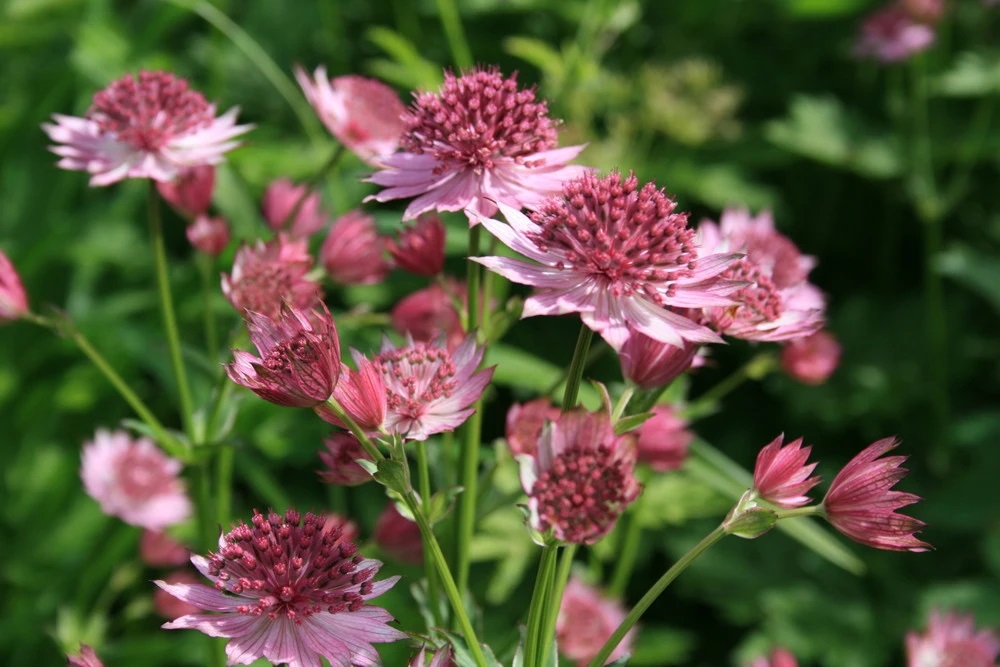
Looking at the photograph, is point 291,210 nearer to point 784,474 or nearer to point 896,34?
point 784,474

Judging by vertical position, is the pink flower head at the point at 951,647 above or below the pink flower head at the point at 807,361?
below

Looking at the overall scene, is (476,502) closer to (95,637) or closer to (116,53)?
(95,637)

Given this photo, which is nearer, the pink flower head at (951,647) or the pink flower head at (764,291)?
the pink flower head at (764,291)

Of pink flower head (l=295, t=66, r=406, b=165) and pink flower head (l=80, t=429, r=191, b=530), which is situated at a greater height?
pink flower head (l=295, t=66, r=406, b=165)

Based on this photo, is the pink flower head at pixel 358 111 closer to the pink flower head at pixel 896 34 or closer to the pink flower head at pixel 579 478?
the pink flower head at pixel 579 478

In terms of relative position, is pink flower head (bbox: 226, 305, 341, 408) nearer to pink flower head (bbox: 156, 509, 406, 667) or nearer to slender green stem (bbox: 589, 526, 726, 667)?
pink flower head (bbox: 156, 509, 406, 667)

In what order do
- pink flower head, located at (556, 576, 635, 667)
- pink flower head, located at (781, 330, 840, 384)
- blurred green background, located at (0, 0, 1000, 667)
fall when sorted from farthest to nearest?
1. blurred green background, located at (0, 0, 1000, 667)
2. pink flower head, located at (781, 330, 840, 384)
3. pink flower head, located at (556, 576, 635, 667)

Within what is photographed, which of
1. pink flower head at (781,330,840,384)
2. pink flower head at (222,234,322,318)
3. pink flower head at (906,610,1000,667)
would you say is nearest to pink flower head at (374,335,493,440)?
pink flower head at (222,234,322,318)

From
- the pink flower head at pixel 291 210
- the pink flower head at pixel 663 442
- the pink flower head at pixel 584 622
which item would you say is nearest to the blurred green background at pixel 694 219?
the pink flower head at pixel 584 622
